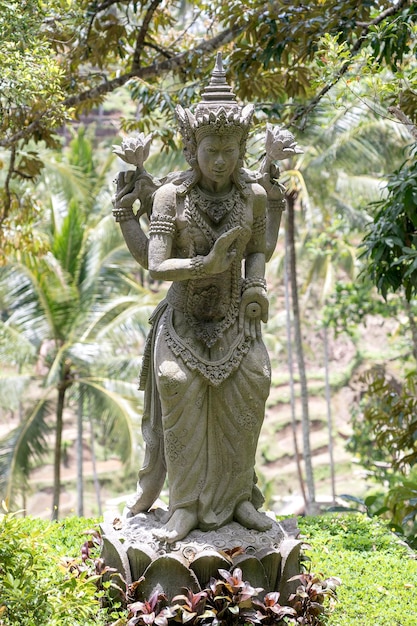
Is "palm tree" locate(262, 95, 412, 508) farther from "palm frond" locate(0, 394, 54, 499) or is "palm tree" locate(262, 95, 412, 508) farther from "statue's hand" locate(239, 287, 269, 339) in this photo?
"statue's hand" locate(239, 287, 269, 339)

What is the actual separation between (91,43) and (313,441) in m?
16.4

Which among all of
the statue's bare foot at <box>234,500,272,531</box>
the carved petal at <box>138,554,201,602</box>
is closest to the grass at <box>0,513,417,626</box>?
the carved petal at <box>138,554,201,602</box>

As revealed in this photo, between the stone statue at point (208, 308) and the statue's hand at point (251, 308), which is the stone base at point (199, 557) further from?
the statue's hand at point (251, 308)

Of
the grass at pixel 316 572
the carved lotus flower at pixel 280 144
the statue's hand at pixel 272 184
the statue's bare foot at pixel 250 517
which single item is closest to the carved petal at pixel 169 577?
the grass at pixel 316 572

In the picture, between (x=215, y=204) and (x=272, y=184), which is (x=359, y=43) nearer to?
(x=272, y=184)

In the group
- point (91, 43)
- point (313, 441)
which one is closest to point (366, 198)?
point (91, 43)

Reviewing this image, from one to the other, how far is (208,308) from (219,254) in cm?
42

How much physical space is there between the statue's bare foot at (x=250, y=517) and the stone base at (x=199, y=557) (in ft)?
0.10

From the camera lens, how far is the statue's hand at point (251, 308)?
15.4ft

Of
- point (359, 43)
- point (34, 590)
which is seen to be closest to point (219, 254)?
point (34, 590)

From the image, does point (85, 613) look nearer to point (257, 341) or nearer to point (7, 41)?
point (257, 341)

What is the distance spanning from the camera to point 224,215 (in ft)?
15.1

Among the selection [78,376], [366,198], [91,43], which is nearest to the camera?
[91,43]

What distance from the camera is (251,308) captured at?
15.4ft
